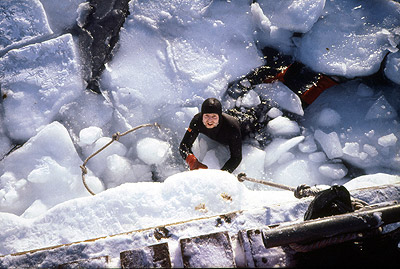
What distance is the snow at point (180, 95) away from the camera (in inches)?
126

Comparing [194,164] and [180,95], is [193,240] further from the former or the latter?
[180,95]

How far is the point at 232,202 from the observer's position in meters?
2.15

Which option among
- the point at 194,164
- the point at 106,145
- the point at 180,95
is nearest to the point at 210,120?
the point at 194,164

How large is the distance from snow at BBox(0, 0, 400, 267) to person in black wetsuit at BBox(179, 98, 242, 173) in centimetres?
26

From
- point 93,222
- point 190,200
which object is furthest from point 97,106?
point 190,200

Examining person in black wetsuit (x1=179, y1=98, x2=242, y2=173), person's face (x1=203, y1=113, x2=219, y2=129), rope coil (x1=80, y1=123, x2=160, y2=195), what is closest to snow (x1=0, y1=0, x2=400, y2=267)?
rope coil (x1=80, y1=123, x2=160, y2=195)

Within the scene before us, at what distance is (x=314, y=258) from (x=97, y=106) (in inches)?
122

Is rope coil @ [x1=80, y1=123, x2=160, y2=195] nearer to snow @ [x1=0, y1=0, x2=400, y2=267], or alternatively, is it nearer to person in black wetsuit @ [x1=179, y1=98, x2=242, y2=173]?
snow @ [x1=0, y1=0, x2=400, y2=267]

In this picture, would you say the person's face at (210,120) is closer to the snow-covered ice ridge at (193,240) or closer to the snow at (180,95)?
the snow at (180,95)

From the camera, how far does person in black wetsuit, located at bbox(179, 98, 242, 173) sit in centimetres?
296

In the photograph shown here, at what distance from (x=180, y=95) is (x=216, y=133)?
755 millimetres

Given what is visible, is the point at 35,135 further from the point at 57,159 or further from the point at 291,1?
the point at 291,1

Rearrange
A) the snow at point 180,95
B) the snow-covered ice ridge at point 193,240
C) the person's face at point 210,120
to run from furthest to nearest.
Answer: the snow at point 180,95, the person's face at point 210,120, the snow-covered ice ridge at point 193,240

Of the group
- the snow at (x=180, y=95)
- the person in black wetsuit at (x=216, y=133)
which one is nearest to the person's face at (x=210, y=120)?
the person in black wetsuit at (x=216, y=133)
